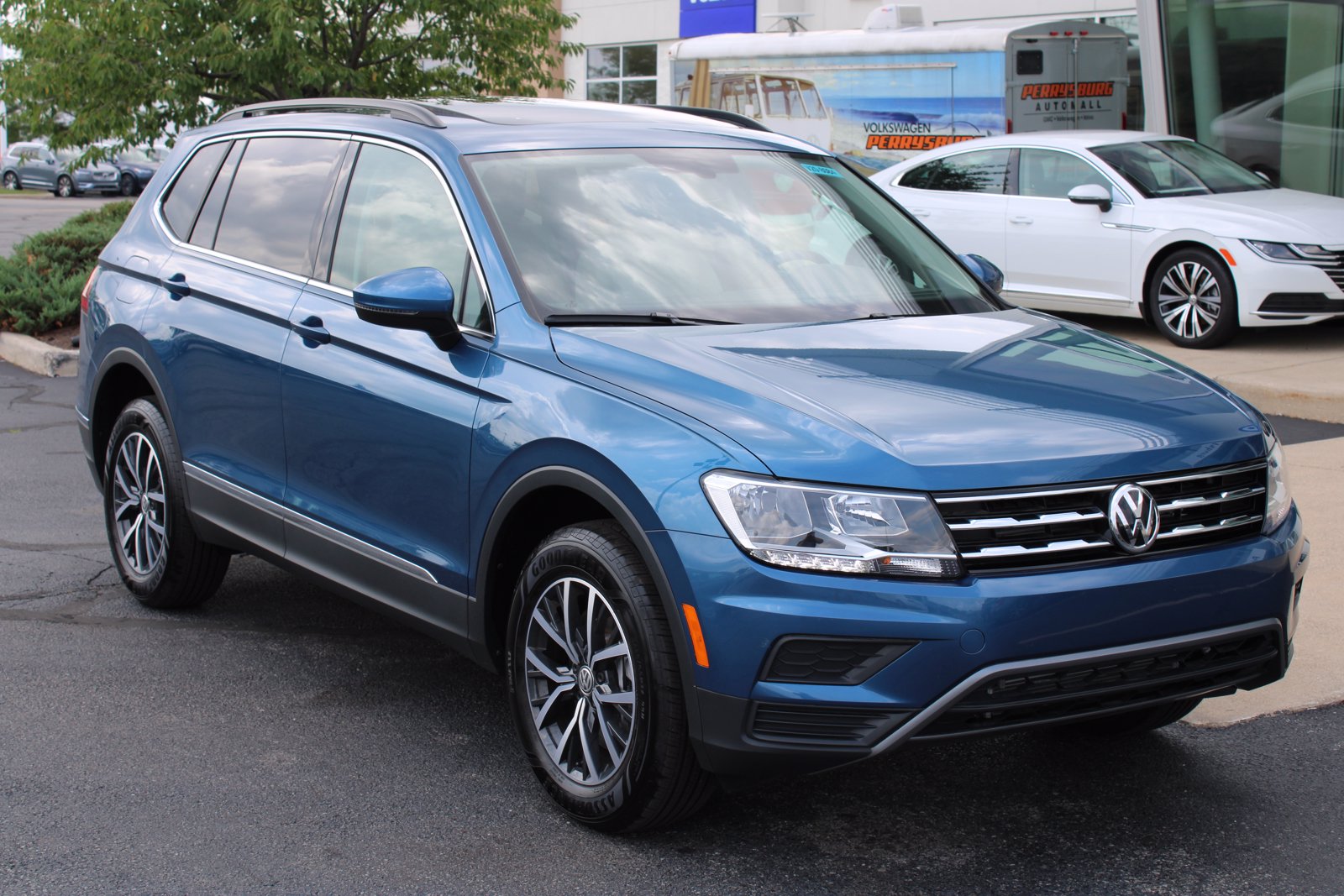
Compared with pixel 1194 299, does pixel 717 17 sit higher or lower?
higher

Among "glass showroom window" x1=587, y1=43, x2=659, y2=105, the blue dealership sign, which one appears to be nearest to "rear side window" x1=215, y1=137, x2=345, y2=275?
the blue dealership sign

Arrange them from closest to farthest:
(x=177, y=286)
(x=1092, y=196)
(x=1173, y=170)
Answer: (x=177, y=286) → (x=1092, y=196) → (x=1173, y=170)

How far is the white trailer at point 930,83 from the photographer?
18.0 meters

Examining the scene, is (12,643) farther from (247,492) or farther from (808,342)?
(808,342)

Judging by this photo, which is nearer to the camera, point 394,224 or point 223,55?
point 394,224

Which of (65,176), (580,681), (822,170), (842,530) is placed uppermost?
(65,176)

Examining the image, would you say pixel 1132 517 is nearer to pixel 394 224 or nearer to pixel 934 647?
pixel 934 647

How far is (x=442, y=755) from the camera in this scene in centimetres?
438

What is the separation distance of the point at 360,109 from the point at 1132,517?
299 centimetres

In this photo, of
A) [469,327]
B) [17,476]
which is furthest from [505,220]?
[17,476]

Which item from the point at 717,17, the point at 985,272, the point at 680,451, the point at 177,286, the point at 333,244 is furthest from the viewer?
the point at 717,17

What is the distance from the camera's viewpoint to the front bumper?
3.22 meters

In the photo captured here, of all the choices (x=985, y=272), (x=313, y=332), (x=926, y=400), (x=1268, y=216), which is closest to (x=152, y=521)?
(x=313, y=332)

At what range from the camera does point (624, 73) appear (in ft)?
115
